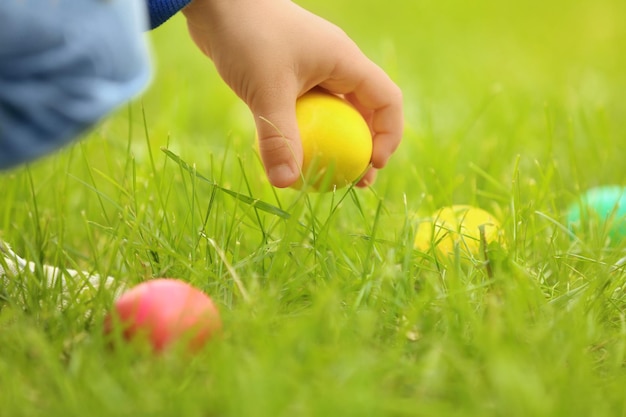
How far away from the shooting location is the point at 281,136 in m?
1.34

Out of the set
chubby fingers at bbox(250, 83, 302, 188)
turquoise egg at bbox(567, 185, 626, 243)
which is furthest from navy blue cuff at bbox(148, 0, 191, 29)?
turquoise egg at bbox(567, 185, 626, 243)

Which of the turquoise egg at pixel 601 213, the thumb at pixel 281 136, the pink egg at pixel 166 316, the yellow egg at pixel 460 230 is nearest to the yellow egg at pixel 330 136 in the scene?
the thumb at pixel 281 136

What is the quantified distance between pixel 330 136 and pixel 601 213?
68cm

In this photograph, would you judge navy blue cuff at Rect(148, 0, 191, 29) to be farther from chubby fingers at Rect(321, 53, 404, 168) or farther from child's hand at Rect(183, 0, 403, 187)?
chubby fingers at Rect(321, 53, 404, 168)

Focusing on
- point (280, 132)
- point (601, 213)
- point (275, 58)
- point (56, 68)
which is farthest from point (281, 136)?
point (601, 213)

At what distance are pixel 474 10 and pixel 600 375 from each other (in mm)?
3385

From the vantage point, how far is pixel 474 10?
4.31 meters

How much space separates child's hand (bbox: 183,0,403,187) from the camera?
4.38 ft

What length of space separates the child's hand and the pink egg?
0.29 meters

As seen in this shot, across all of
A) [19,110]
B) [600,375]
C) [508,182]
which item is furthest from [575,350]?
[508,182]

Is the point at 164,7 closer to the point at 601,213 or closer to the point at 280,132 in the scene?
the point at 280,132

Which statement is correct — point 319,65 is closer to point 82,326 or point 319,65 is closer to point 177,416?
point 82,326

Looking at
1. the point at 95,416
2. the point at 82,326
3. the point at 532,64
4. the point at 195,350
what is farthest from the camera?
the point at 532,64

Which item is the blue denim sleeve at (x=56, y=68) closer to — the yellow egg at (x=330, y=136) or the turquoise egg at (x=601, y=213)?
the yellow egg at (x=330, y=136)
